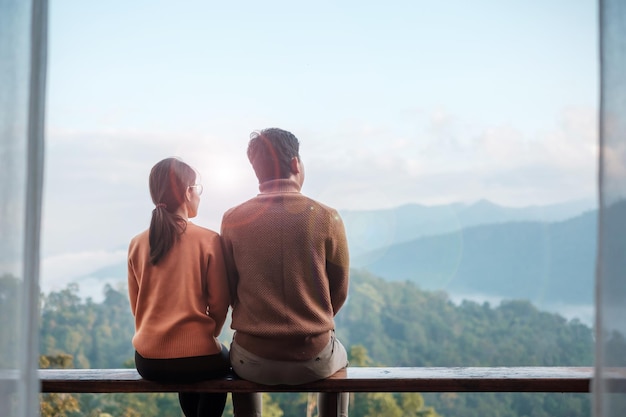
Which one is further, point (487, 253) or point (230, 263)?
point (487, 253)

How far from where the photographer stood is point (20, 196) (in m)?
1.70

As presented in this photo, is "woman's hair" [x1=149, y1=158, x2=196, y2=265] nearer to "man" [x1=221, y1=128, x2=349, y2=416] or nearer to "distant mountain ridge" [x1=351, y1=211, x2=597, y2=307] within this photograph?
"man" [x1=221, y1=128, x2=349, y2=416]

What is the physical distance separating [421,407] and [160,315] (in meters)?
15.5

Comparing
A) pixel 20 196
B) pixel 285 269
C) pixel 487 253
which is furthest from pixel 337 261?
pixel 487 253

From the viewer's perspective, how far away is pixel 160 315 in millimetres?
1991

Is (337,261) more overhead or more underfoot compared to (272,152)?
more underfoot

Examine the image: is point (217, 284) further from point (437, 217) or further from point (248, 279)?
point (437, 217)

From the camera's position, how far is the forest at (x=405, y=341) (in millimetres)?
14773

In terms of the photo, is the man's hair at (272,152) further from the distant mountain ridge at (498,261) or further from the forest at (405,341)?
the distant mountain ridge at (498,261)

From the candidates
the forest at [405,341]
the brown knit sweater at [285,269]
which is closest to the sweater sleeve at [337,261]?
the brown knit sweater at [285,269]

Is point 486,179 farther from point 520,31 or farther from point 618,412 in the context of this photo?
point 618,412

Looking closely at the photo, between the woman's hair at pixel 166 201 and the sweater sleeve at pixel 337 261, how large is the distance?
1.51 feet

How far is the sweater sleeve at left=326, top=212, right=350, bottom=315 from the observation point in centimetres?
202

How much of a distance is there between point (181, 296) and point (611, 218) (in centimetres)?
122
